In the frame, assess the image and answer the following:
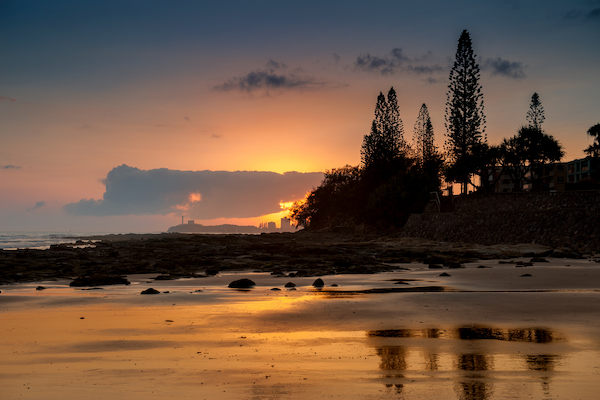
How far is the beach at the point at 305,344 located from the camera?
594cm

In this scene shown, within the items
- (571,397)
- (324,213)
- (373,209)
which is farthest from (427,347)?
(324,213)

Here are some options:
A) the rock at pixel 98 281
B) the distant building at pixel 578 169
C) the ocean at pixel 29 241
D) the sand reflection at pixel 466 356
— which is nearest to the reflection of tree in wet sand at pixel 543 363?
the sand reflection at pixel 466 356

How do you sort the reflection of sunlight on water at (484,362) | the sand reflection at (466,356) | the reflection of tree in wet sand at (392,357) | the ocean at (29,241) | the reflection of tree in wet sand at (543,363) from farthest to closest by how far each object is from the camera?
the ocean at (29,241), the reflection of tree in wet sand at (392,357), the reflection of tree in wet sand at (543,363), the sand reflection at (466,356), the reflection of sunlight on water at (484,362)

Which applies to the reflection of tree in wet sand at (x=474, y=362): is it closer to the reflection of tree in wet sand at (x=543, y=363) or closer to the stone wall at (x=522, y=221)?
the reflection of tree in wet sand at (x=543, y=363)

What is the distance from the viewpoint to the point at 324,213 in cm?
8969

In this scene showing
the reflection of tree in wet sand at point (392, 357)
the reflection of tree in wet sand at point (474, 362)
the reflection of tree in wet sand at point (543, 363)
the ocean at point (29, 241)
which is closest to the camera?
the reflection of tree in wet sand at point (543, 363)

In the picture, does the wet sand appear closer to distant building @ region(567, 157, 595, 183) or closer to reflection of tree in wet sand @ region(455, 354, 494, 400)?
reflection of tree in wet sand @ region(455, 354, 494, 400)

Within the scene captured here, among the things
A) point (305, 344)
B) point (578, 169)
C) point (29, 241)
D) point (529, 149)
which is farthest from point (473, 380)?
point (578, 169)

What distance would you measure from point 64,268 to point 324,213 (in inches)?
2636

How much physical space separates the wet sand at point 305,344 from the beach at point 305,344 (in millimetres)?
26

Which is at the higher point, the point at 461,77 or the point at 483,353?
the point at 461,77

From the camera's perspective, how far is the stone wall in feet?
119

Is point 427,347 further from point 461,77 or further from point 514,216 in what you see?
point 461,77

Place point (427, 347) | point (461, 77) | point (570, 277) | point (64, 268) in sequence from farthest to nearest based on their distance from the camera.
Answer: point (461, 77)
point (64, 268)
point (570, 277)
point (427, 347)
